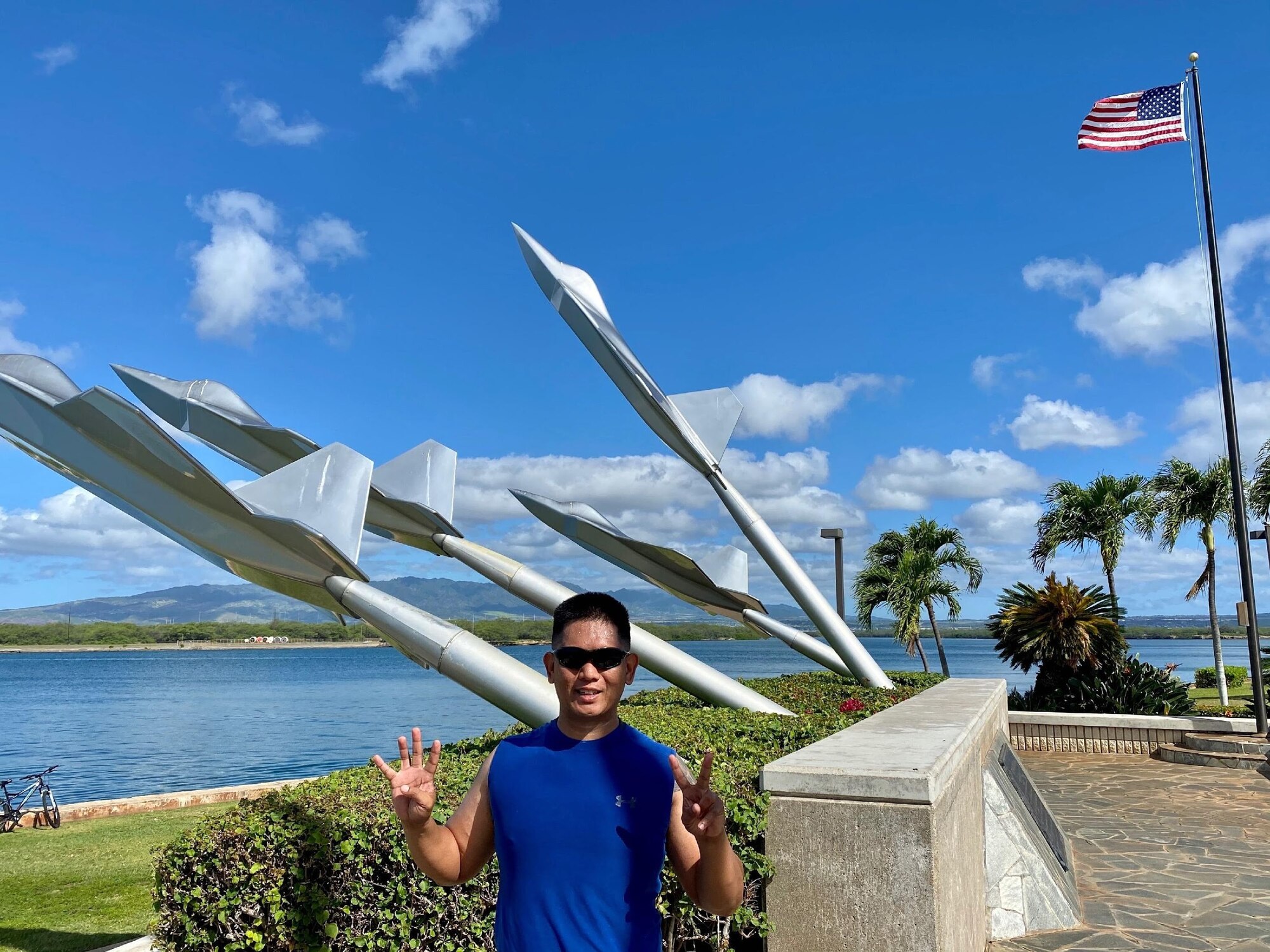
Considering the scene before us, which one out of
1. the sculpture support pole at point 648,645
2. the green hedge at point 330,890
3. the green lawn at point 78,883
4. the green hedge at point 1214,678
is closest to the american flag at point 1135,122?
the sculpture support pole at point 648,645

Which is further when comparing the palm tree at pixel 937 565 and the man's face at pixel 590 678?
the palm tree at pixel 937 565

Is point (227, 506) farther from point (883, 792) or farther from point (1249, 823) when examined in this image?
point (1249, 823)

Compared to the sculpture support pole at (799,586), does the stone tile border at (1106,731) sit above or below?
below

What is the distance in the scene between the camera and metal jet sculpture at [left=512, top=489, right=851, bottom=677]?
11.0 m

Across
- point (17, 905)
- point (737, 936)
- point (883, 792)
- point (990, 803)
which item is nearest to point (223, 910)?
point (737, 936)

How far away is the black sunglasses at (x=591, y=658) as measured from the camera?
87.1 inches

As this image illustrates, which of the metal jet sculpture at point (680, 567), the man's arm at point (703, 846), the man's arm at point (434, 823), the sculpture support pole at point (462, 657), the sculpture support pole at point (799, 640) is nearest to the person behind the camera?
the man's arm at point (703, 846)

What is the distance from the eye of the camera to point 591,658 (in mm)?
2213

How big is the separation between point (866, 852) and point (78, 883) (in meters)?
7.69

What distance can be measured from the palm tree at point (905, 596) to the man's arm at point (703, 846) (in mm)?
26468

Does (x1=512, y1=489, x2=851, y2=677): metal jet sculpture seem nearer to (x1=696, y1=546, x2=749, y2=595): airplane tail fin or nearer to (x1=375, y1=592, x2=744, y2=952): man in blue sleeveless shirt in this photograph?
Answer: (x1=696, y1=546, x2=749, y2=595): airplane tail fin

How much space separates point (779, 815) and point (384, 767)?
248 centimetres

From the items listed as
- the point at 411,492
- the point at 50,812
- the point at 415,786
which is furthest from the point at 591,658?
the point at 50,812

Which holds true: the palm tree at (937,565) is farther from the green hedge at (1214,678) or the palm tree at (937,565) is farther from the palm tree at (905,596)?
the green hedge at (1214,678)
